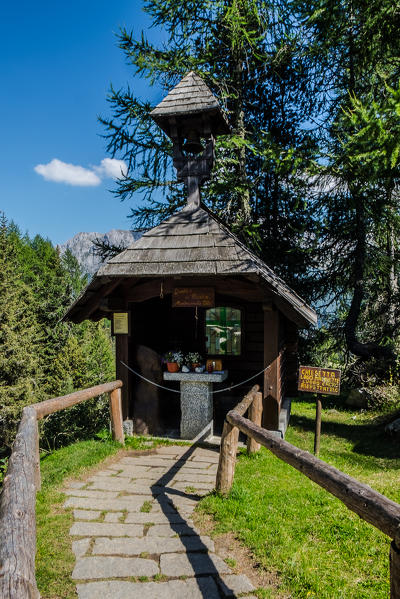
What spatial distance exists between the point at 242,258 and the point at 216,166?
6.73m

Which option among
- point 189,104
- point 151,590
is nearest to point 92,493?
point 151,590

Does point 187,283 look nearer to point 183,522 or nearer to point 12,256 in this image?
point 183,522

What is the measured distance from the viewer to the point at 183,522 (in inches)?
167

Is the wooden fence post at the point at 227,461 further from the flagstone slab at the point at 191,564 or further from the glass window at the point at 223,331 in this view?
the glass window at the point at 223,331

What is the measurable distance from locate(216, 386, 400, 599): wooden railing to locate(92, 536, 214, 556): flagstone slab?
0.94 meters

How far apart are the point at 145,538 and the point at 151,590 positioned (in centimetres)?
81

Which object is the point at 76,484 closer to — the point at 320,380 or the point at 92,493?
the point at 92,493

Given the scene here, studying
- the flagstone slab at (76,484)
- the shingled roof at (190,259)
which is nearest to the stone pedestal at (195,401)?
the shingled roof at (190,259)

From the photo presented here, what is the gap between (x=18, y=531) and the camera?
204cm

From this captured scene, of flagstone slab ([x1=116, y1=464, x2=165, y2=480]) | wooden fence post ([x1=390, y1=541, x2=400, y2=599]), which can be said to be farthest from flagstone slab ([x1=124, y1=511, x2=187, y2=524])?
wooden fence post ([x1=390, y1=541, x2=400, y2=599])

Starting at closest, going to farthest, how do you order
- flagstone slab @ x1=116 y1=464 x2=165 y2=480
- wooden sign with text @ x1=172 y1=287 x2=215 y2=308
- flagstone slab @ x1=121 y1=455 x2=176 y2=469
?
1. flagstone slab @ x1=116 y1=464 x2=165 y2=480
2. flagstone slab @ x1=121 y1=455 x2=176 y2=469
3. wooden sign with text @ x1=172 y1=287 x2=215 y2=308

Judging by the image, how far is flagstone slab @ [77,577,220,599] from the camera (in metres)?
3.03

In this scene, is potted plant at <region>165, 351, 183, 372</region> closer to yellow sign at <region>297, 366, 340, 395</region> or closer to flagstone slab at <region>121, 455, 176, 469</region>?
flagstone slab at <region>121, 455, 176, 469</region>

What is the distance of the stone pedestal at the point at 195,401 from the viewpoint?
723 cm
